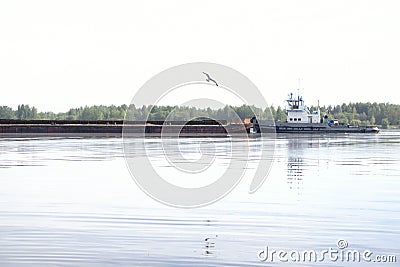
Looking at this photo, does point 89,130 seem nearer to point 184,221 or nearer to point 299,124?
point 299,124

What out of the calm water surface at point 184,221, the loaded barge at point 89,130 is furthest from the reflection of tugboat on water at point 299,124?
the calm water surface at point 184,221

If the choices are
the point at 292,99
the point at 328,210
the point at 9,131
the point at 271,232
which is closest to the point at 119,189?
the point at 328,210

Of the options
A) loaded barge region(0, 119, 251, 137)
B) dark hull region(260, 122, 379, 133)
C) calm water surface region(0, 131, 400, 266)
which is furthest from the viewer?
dark hull region(260, 122, 379, 133)

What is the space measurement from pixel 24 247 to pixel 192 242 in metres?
3.47

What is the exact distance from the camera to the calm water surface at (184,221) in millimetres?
13766

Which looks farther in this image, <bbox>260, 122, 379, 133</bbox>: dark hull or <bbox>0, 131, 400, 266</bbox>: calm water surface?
<bbox>260, 122, 379, 133</bbox>: dark hull

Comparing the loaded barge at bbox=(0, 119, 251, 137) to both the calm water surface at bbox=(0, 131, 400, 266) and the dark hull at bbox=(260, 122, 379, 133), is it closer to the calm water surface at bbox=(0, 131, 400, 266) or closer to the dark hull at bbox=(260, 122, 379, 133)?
the dark hull at bbox=(260, 122, 379, 133)

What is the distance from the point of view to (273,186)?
27.2 m

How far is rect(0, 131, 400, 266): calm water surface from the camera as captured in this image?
45.2 ft

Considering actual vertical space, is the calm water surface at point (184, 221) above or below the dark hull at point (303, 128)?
below

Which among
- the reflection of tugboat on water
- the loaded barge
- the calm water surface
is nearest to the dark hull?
the reflection of tugboat on water

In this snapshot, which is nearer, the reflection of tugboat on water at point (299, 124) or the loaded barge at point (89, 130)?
the loaded barge at point (89, 130)

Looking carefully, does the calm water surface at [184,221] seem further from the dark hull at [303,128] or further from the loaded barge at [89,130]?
the dark hull at [303,128]

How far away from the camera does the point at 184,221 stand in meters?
18.3
